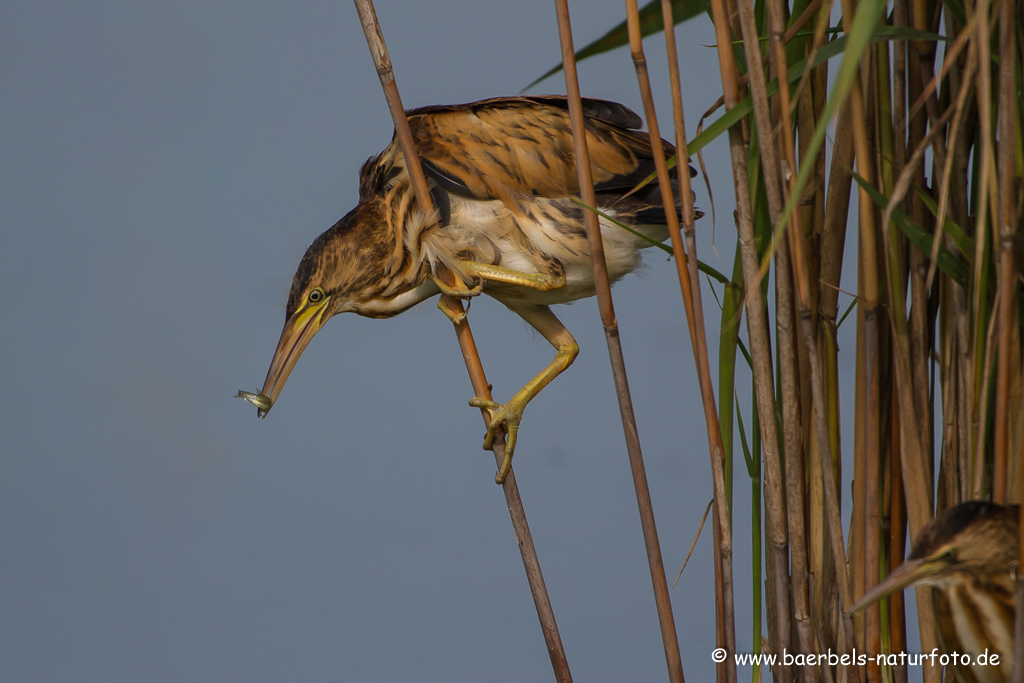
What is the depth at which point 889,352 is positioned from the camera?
38.2 inches

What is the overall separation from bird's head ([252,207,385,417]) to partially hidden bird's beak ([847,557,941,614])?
0.83 metres

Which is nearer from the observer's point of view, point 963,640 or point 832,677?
point 963,640

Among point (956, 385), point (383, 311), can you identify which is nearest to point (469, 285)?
point (383, 311)

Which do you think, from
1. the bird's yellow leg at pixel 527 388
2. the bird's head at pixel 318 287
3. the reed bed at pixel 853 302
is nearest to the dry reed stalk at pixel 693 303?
the reed bed at pixel 853 302

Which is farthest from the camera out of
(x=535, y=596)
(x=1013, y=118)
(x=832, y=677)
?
(x=535, y=596)

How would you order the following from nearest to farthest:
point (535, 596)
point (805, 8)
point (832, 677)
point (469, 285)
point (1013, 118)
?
point (1013, 118) < point (805, 8) < point (832, 677) < point (535, 596) < point (469, 285)

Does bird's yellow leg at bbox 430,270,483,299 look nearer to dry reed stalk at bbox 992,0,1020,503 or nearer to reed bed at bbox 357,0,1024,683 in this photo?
reed bed at bbox 357,0,1024,683

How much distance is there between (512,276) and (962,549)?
715mm

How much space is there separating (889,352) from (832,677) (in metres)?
0.38

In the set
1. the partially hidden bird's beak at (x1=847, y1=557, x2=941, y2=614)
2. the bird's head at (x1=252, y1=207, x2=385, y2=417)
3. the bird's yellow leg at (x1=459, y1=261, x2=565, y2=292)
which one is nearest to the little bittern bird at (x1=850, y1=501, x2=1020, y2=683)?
the partially hidden bird's beak at (x1=847, y1=557, x2=941, y2=614)

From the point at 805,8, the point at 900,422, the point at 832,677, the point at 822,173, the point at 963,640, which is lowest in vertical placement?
the point at 832,677

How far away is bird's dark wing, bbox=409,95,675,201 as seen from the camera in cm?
137

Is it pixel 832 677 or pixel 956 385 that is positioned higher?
pixel 956 385

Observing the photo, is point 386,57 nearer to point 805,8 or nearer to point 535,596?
point 805,8
